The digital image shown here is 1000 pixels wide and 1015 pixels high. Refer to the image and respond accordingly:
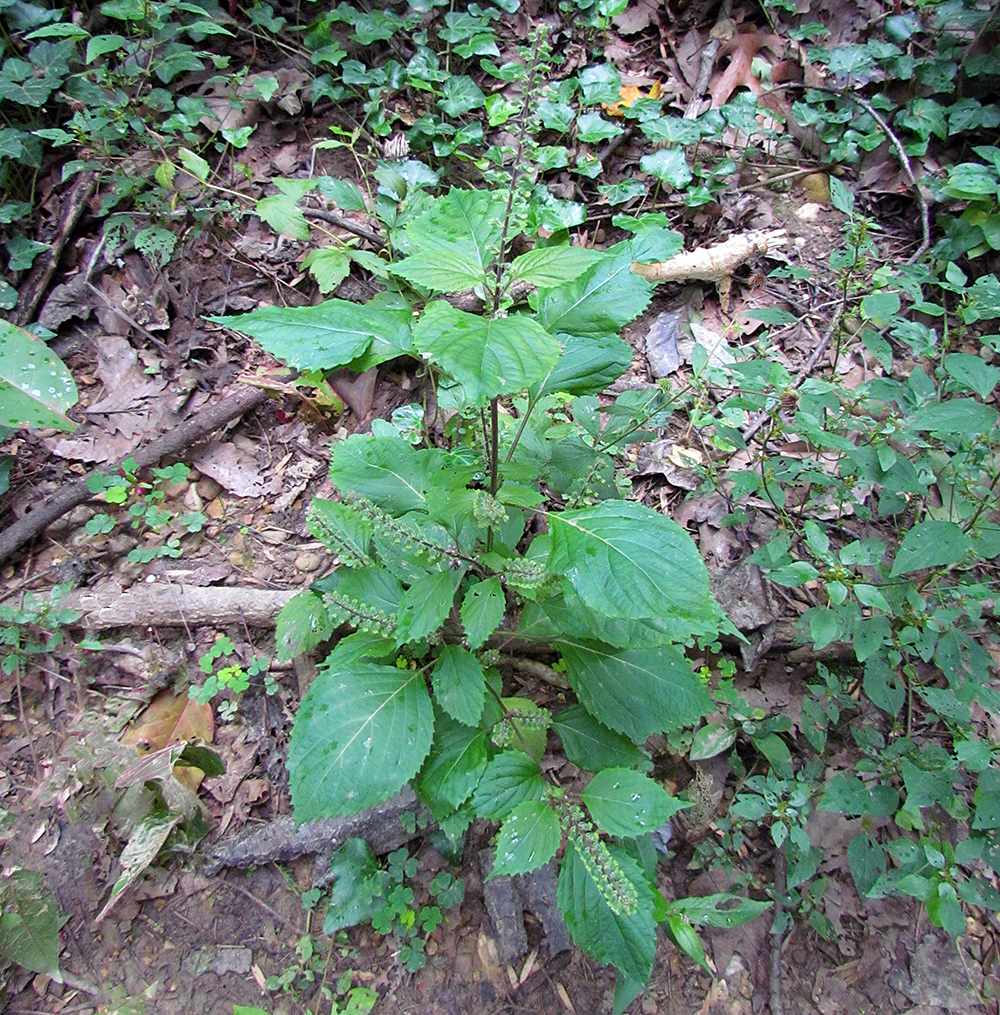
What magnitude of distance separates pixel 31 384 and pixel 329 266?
1529 millimetres

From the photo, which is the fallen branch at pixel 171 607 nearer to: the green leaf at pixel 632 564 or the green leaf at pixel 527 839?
the green leaf at pixel 527 839

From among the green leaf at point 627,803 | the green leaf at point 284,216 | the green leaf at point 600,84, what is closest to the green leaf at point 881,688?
the green leaf at point 627,803

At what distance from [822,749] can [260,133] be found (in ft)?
15.4

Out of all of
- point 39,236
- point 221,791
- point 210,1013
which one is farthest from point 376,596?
point 39,236

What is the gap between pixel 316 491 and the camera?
10.6 ft

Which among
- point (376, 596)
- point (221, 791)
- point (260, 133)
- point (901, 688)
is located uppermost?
point (260, 133)

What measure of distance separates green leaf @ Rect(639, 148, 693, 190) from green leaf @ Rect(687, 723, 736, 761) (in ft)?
10.1

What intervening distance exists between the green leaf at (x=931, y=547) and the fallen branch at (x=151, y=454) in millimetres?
3013

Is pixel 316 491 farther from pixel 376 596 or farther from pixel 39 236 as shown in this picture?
pixel 39 236

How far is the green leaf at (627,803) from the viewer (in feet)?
5.86

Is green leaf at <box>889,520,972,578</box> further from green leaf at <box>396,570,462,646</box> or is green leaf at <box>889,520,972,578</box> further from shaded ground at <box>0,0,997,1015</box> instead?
green leaf at <box>396,570,462,646</box>

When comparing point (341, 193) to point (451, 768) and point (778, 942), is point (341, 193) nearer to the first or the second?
point (451, 768)

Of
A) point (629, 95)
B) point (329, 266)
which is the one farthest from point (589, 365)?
point (629, 95)

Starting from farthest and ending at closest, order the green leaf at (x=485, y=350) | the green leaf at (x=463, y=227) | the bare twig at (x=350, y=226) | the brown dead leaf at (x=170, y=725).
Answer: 1. the bare twig at (x=350, y=226)
2. the brown dead leaf at (x=170, y=725)
3. the green leaf at (x=463, y=227)
4. the green leaf at (x=485, y=350)
